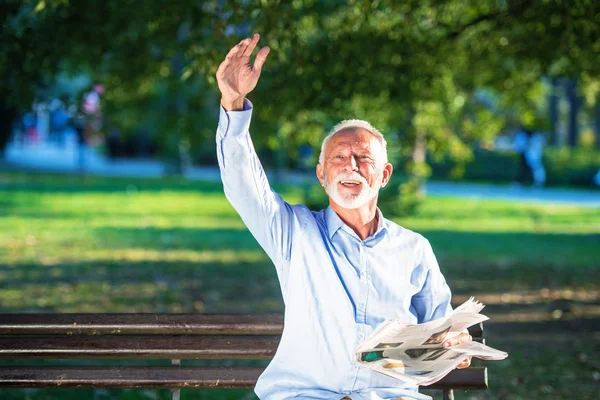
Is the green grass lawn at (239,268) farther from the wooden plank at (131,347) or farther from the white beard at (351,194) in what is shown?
the white beard at (351,194)

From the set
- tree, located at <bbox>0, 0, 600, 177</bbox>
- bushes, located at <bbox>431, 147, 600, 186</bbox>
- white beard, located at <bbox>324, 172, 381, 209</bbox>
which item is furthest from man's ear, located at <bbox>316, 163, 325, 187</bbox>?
bushes, located at <bbox>431, 147, 600, 186</bbox>

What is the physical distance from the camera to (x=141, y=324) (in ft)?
13.3

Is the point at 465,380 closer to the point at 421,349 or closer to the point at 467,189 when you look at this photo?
the point at 421,349

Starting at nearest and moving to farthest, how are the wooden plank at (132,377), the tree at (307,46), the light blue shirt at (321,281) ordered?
the light blue shirt at (321,281)
the wooden plank at (132,377)
the tree at (307,46)

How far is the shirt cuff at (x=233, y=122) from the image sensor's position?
10.7ft

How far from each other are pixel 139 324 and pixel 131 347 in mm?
109

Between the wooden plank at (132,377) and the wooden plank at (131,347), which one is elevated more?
the wooden plank at (131,347)

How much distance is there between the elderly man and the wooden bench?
25.0 inches

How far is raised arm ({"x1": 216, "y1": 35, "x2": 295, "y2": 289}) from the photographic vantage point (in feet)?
10.7

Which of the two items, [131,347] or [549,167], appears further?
[549,167]

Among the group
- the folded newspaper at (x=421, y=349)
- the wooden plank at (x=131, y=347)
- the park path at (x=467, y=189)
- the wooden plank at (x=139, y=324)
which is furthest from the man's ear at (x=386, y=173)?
the park path at (x=467, y=189)

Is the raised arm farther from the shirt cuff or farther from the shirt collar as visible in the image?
the shirt collar

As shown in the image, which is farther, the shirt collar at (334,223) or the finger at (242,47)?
the shirt collar at (334,223)

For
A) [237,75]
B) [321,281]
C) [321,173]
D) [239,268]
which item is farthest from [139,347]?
[239,268]
